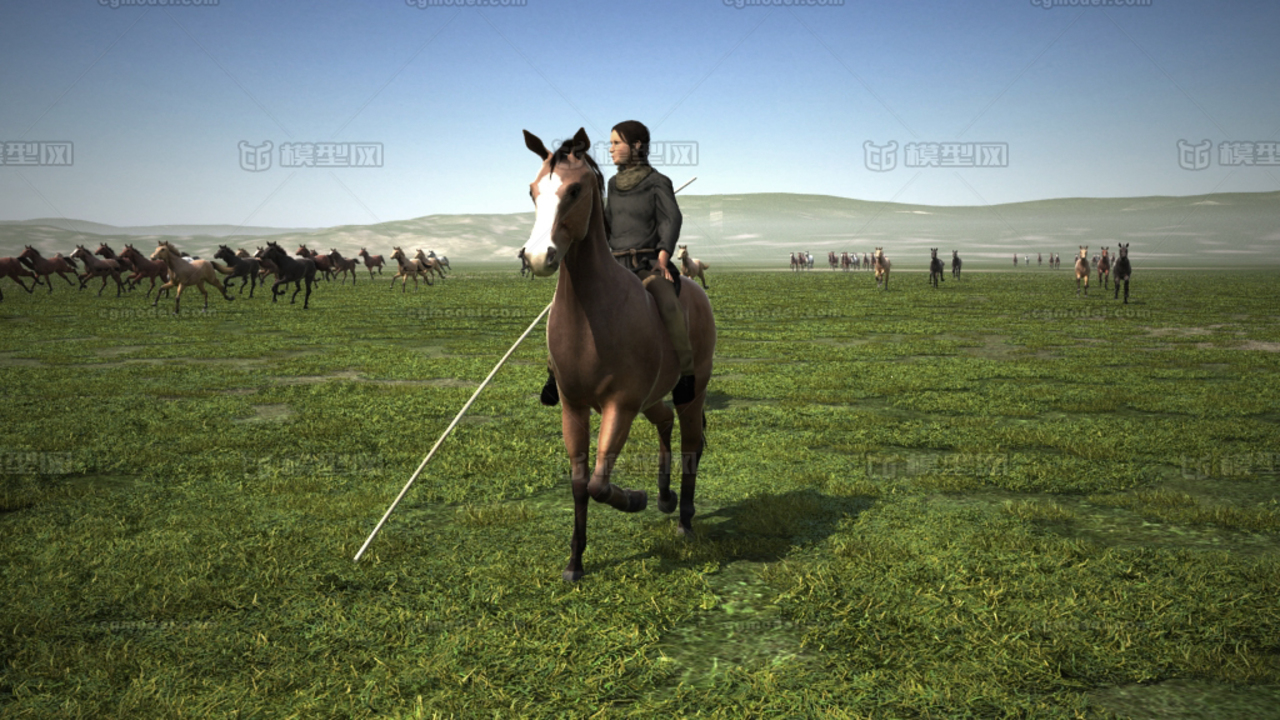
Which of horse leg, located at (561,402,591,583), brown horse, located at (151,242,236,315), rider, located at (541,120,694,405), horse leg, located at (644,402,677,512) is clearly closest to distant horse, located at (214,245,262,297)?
brown horse, located at (151,242,236,315)

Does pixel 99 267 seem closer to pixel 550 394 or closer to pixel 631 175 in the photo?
pixel 550 394

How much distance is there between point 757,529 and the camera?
225 inches

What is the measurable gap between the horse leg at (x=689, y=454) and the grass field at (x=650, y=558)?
0.17 m

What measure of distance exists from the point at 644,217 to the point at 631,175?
301mm

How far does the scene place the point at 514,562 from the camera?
5.07 meters

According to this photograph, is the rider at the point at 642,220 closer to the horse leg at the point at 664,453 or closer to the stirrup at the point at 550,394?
the stirrup at the point at 550,394

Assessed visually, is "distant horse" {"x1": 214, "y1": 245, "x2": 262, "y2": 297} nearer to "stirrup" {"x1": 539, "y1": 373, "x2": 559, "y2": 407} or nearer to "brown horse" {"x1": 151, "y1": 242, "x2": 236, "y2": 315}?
"brown horse" {"x1": 151, "y1": 242, "x2": 236, "y2": 315}

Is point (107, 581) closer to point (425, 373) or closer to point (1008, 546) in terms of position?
point (1008, 546)

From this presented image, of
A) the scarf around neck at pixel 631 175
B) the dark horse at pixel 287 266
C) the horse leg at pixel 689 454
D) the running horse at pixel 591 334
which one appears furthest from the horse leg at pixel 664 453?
the dark horse at pixel 287 266

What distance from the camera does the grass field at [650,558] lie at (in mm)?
3578

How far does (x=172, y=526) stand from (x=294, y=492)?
1.03 m

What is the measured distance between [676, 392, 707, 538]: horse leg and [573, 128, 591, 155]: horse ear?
2131 mm

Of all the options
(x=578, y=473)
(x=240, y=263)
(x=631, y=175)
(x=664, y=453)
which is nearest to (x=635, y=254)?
(x=631, y=175)

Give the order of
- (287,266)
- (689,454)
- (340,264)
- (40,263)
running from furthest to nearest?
(340,264) < (40,263) < (287,266) < (689,454)
